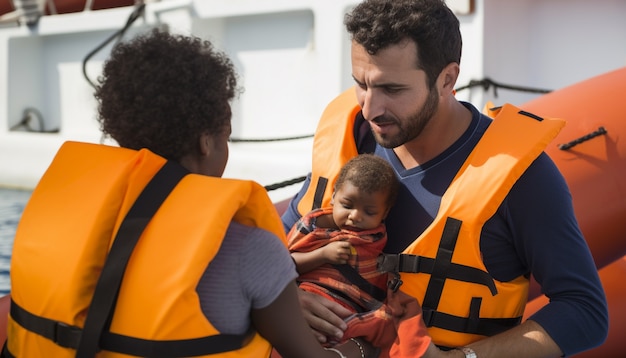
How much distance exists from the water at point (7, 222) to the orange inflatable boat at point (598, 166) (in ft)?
9.66

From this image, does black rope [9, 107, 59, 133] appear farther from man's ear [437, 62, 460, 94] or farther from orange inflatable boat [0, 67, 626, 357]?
man's ear [437, 62, 460, 94]

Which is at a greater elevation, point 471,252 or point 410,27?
point 410,27

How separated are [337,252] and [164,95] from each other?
1.80 feet

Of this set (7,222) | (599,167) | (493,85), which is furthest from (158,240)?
(7,222)

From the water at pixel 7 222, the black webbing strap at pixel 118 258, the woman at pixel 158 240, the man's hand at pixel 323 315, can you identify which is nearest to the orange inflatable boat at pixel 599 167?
the man's hand at pixel 323 315

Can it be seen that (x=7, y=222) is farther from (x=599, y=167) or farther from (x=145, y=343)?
(x=145, y=343)

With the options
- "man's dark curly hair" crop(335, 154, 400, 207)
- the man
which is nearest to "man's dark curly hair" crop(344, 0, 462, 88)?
the man

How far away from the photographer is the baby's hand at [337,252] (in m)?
1.60

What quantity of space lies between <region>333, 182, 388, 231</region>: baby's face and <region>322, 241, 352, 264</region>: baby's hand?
0.05m

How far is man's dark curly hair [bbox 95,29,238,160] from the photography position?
1217 mm

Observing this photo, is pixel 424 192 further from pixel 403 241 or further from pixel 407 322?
pixel 407 322

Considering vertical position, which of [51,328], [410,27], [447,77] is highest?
[410,27]

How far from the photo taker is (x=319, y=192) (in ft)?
5.98

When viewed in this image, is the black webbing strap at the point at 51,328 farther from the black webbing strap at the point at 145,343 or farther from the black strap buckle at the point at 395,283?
the black strap buckle at the point at 395,283
